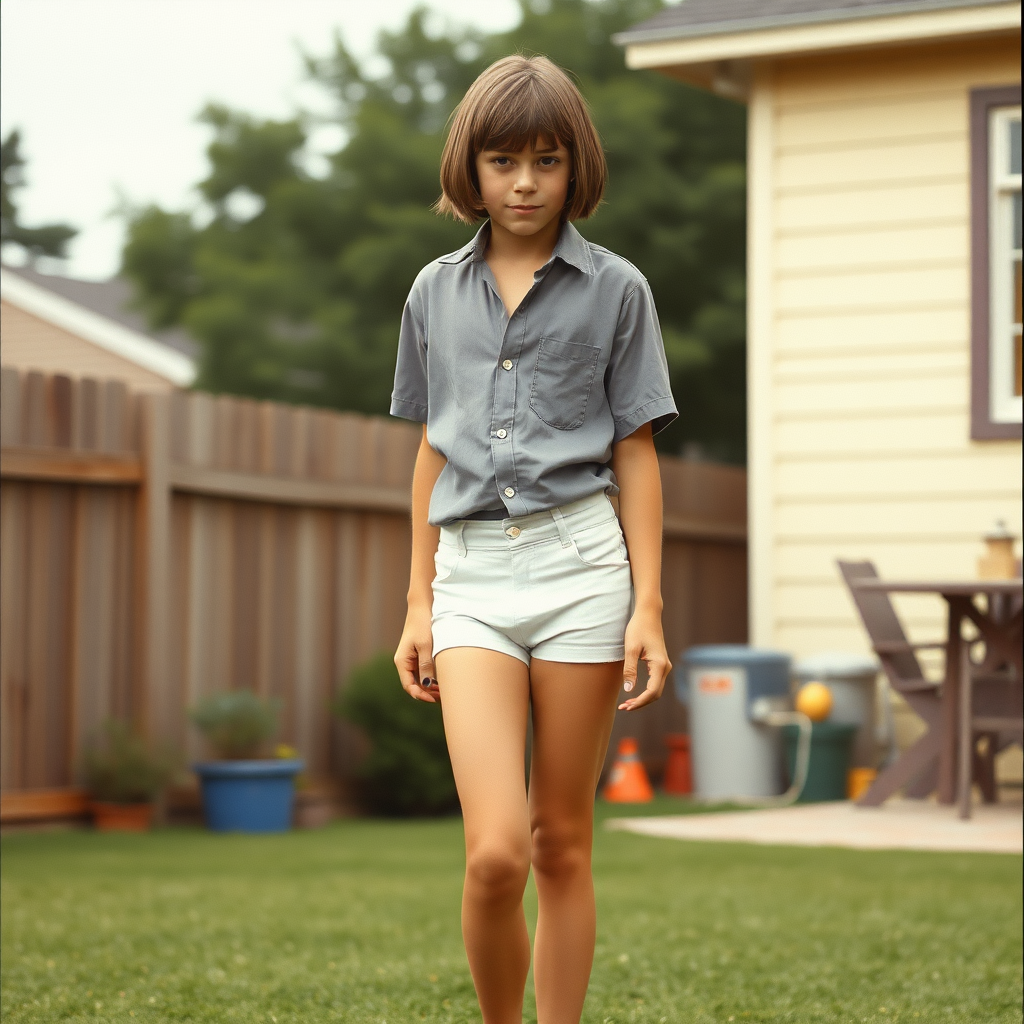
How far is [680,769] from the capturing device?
8969 mm

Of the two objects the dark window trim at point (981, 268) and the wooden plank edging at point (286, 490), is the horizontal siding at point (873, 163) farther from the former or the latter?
the wooden plank edging at point (286, 490)

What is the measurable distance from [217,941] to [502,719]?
2.03m

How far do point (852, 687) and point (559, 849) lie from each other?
18.8 feet

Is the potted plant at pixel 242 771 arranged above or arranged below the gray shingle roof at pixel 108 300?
below

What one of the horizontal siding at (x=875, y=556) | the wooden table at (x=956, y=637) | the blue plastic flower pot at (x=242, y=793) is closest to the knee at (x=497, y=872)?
the wooden table at (x=956, y=637)

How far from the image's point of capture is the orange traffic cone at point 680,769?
894 centimetres

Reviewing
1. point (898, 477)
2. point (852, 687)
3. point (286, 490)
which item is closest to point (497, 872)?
point (286, 490)

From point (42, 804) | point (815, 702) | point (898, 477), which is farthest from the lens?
point (898, 477)

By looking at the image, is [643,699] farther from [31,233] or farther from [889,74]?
[31,233]

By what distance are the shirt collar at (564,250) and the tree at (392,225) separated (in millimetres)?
12811

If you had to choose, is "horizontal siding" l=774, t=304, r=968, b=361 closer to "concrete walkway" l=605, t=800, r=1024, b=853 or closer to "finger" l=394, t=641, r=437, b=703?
"concrete walkway" l=605, t=800, r=1024, b=853

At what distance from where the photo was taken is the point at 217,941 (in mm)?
4250

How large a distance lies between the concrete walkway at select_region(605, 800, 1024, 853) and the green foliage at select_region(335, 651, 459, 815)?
88 cm

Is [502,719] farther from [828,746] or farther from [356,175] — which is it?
[356,175]
